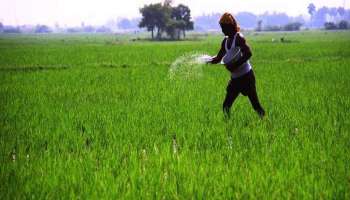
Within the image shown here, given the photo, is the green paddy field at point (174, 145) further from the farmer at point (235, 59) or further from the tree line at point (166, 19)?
the tree line at point (166, 19)

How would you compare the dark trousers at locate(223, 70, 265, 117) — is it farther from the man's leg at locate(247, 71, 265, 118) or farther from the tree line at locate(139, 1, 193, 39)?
the tree line at locate(139, 1, 193, 39)

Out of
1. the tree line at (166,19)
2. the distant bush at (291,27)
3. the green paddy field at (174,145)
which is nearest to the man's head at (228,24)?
the green paddy field at (174,145)

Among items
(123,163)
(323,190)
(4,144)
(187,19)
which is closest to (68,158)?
(123,163)

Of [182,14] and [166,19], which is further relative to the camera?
[182,14]

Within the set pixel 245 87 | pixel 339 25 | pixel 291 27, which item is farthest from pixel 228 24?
pixel 291 27

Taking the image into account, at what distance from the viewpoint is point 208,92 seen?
829 cm

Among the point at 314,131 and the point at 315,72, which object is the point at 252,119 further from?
the point at 315,72

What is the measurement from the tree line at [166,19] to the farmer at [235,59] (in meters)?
→ 60.5

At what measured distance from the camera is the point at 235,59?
16.4 feet

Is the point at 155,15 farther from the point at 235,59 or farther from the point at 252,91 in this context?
the point at 235,59

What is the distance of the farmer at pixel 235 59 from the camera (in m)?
4.91

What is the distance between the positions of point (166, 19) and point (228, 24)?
62851 millimetres

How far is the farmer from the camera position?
16.1 ft

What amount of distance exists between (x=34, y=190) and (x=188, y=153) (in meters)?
1.43
